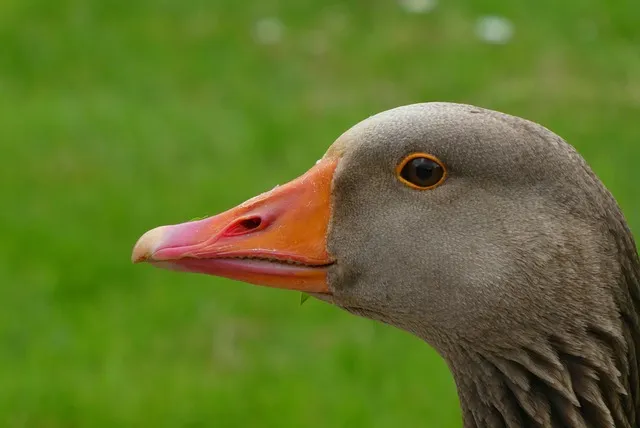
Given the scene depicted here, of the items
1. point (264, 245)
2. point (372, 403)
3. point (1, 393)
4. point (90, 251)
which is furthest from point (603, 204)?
point (90, 251)

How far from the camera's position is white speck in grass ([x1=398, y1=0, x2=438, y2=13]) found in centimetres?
910

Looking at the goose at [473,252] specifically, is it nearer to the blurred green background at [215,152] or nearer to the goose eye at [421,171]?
the goose eye at [421,171]

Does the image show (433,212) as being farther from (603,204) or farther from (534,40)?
(534,40)

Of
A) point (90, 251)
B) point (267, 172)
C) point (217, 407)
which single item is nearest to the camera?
point (217, 407)

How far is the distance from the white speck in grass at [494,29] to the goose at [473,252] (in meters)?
6.23

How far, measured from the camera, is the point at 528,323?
8.53 ft

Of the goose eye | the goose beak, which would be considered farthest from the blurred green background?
the goose eye

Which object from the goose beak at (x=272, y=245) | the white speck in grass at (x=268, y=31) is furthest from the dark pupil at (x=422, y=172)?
the white speck in grass at (x=268, y=31)

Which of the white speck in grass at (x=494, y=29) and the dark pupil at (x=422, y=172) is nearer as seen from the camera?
the dark pupil at (x=422, y=172)

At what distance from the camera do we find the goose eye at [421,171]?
2.64 metres

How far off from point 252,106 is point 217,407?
3.24m

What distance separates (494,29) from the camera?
29.0 ft

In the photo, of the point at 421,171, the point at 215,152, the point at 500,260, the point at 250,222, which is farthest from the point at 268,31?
the point at 500,260

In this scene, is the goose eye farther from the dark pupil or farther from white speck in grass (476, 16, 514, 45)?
white speck in grass (476, 16, 514, 45)
